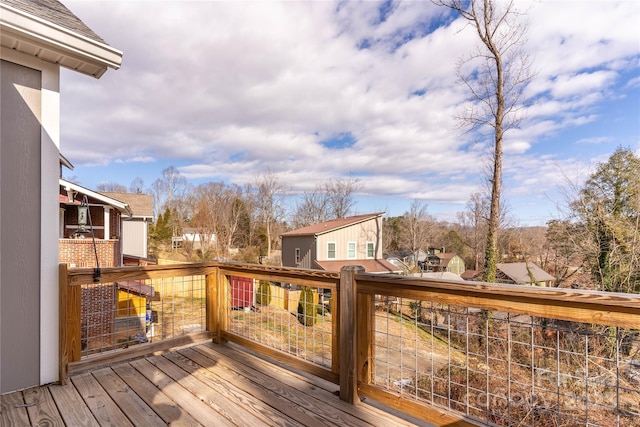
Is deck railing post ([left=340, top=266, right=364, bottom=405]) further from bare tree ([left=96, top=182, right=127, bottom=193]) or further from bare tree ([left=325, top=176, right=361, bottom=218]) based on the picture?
bare tree ([left=96, top=182, right=127, bottom=193])

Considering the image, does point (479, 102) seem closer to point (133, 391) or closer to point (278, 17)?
point (278, 17)

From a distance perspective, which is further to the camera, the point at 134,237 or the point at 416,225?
the point at 416,225

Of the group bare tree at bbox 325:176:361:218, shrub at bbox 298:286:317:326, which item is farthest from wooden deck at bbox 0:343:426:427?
bare tree at bbox 325:176:361:218

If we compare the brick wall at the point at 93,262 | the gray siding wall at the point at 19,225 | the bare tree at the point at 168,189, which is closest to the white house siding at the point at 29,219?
the gray siding wall at the point at 19,225

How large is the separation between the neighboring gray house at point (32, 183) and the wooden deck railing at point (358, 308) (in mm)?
132

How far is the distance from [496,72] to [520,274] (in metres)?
8.72

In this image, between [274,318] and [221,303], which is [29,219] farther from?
[274,318]

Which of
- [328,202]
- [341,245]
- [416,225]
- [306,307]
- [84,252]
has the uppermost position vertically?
[328,202]

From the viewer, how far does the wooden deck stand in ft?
6.58

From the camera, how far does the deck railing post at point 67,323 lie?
2.54 metres

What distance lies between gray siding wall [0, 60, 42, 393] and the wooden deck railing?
0.19 m

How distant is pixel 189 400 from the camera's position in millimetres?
2254

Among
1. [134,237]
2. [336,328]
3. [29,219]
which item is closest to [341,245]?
[134,237]

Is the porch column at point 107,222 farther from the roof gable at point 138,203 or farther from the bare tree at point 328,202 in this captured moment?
the bare tree at point 328,202
